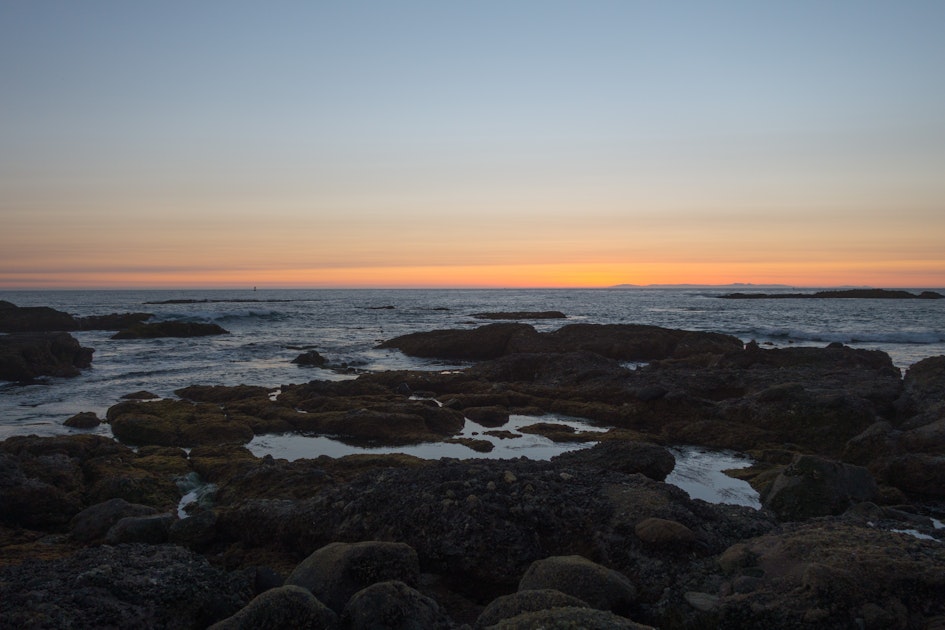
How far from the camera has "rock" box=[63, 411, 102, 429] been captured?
16.3 metres

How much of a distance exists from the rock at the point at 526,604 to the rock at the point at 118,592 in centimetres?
252

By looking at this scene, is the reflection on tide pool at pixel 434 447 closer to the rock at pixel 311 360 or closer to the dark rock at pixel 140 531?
the dark rock at pixel 140 531

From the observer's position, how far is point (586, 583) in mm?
5820

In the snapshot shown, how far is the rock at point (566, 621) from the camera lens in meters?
4.30

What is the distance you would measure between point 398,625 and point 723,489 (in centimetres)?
734

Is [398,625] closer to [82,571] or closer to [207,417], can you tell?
[82,571]

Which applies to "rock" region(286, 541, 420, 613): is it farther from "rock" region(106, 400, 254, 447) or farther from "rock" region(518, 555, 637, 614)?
"rock" region(106, 400, 254, 447)

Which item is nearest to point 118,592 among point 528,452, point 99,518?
point 99,518

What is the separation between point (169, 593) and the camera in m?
5.83

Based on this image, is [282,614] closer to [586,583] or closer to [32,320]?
[586,583]

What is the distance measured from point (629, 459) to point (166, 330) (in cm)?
4530

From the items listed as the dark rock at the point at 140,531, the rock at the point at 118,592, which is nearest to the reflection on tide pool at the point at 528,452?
the dark rock at the point at 140,531

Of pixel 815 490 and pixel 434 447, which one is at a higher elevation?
pixel 815 490

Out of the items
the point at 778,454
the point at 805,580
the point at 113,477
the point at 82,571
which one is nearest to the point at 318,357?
the point at 113,477
